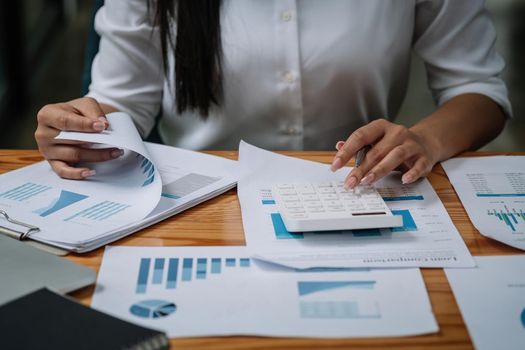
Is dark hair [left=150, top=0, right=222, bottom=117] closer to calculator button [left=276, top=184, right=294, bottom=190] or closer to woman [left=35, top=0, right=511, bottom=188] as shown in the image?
woman [left=35, top=0, right=511, bottom=188]

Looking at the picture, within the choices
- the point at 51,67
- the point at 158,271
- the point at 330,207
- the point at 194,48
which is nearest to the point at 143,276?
the point at 158,271

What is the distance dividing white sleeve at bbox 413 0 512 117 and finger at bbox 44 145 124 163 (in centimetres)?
59

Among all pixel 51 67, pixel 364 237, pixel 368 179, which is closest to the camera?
pixel 364 237

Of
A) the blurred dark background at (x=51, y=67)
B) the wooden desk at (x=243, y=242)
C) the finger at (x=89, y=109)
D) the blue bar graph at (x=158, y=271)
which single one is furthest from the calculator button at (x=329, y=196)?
the blurred dark background at (x=51, y=67)

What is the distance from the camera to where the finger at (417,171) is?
3.00ft

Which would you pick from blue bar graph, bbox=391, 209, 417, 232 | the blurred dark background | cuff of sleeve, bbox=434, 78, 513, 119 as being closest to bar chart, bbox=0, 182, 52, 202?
blue bar graph, bbox=391, 209, 417, 232

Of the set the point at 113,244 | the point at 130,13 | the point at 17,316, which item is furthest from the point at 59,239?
the point at 130,13

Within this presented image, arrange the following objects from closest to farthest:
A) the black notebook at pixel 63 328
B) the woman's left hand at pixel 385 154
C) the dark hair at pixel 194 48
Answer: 1. the black notebook at pixel 63 328
2. the woman's left hand at pixel 385 154
3. the dark hair at pixel 194 48

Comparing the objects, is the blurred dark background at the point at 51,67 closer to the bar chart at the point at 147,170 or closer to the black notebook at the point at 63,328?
the bar chart at the point at 147,170

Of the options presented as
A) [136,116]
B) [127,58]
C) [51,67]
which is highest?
[127,58]

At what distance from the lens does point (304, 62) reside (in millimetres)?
1203

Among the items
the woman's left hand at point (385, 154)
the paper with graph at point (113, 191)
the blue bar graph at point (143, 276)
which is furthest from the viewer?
the woman's left hand at point (385, 154)

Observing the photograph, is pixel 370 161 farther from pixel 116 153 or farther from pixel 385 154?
pixel 116 153

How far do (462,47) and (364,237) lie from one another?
0.57m
